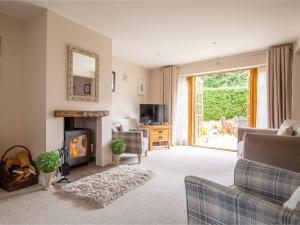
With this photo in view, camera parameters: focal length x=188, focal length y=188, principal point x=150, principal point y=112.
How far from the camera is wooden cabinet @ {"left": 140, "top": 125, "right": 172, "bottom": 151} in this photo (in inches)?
188

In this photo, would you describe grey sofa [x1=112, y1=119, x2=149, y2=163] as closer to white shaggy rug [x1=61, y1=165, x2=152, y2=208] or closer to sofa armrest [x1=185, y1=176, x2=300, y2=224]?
white shaggy rug [x1=61, y1=165, x2=152, y2=208]

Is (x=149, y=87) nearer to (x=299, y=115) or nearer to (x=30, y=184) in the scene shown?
(x=299, y=115)

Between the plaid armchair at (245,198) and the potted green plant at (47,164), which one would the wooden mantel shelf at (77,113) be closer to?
the potted green plant at (47,164)

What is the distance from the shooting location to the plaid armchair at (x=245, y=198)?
0.78m

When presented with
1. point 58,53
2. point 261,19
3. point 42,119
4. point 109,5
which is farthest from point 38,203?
point 261,19

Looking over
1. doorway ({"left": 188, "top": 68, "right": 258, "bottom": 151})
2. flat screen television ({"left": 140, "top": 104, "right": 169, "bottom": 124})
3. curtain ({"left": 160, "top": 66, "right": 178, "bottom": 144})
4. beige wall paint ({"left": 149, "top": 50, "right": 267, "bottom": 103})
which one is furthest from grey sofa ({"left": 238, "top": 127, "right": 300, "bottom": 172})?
doorway ({"left": 188, "top": 68, "right": 258, "bottom": 151})

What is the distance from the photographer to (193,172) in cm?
310

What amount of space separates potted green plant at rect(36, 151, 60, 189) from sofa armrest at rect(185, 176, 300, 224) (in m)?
1.91

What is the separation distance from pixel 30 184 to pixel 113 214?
1.40 m

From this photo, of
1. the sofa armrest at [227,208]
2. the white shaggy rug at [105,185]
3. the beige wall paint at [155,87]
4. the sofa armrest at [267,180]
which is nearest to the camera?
the sofa armrest at [227,208]

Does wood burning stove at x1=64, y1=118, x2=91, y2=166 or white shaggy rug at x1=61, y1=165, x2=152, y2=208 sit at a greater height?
wood burning stove at x1=64, y1=118, x2=91, y2=166

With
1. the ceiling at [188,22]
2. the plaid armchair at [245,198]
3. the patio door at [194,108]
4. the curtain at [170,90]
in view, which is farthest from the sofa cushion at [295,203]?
the patio door at [194,108]

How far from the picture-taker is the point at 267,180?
130 centimetres

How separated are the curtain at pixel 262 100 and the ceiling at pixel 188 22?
62 centimetres
